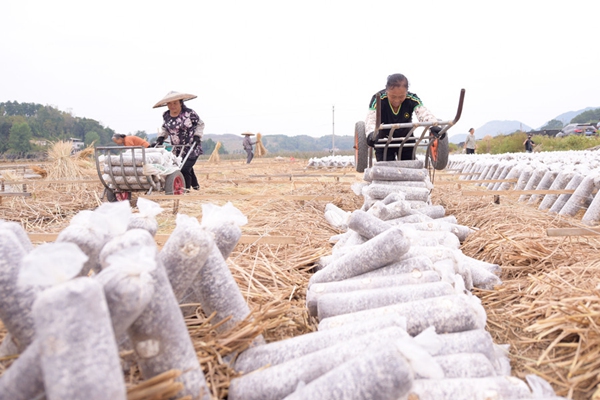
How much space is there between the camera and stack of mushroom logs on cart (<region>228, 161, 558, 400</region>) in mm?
1281

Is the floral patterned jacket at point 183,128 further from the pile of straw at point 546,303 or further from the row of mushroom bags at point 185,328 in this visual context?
the row of mushroom bags at point 185,328

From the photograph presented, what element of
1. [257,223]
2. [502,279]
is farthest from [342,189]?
A: [502,279]

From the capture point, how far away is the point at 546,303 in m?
2.40

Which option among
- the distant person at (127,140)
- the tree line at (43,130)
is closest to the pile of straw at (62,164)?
the distant person at (127,140)

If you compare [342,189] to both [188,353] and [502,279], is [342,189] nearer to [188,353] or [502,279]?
[502,279]

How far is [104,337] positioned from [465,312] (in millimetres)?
1490

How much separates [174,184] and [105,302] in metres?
6.40

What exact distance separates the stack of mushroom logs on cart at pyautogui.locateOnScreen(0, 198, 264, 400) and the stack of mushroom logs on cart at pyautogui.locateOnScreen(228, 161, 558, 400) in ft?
0.90

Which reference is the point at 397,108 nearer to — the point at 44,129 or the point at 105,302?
the point at 105,302

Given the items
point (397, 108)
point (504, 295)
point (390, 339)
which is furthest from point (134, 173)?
point (390, 339)

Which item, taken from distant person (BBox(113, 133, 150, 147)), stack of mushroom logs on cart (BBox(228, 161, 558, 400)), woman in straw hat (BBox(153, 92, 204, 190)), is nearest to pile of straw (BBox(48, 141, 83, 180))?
distant person (BBox(113, 133, 150, 147))

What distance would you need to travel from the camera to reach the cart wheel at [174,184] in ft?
23.1

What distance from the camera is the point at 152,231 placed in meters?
1.95

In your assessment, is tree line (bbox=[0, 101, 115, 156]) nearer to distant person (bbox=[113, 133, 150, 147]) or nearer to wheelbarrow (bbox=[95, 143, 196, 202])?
distant person (bbox=[113, 133, 150, 147])
